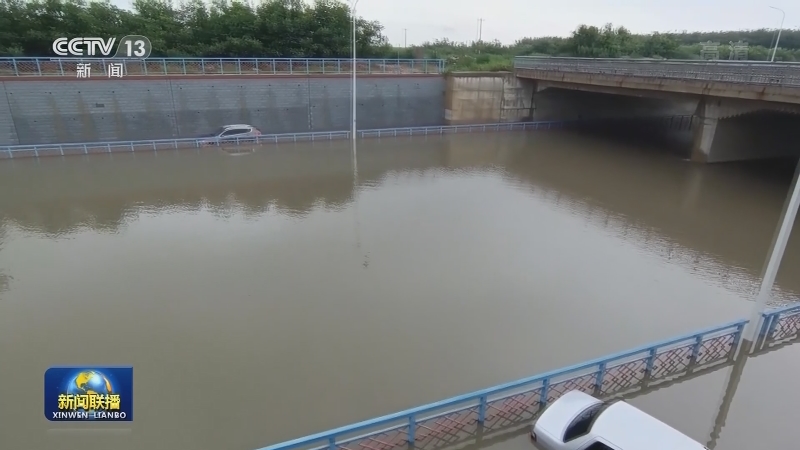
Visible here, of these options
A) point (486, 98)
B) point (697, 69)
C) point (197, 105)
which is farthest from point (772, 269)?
point (197, 105)

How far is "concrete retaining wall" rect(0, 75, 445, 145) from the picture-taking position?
20.2 m

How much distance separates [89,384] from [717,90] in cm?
2187

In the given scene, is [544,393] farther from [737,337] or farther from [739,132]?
[739,132]

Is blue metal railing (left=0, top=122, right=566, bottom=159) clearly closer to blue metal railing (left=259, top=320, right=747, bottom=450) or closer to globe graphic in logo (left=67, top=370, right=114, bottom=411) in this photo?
globe graphic in logo (left=67, top=370, right=114, bottom=411)

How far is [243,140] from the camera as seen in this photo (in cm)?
2261

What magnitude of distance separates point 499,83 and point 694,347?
77.3ft

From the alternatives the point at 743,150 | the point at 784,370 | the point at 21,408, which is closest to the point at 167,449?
the point at 21,408

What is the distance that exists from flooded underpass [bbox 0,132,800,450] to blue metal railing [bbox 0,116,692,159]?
155 centimetres

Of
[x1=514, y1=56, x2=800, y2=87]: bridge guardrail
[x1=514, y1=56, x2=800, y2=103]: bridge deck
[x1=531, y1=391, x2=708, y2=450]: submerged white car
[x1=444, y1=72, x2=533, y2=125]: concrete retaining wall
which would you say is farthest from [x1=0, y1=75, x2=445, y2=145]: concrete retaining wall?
[x1=531, y1=391, x2=708, y2=450]: submerged white car

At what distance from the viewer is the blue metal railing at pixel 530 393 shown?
5840 mm

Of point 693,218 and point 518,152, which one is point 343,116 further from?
point 693,218

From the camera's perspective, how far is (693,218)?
14609mm

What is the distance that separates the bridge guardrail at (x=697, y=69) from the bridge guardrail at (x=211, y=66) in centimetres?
794

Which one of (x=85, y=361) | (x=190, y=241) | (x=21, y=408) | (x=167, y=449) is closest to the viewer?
(x=167, y=449)
